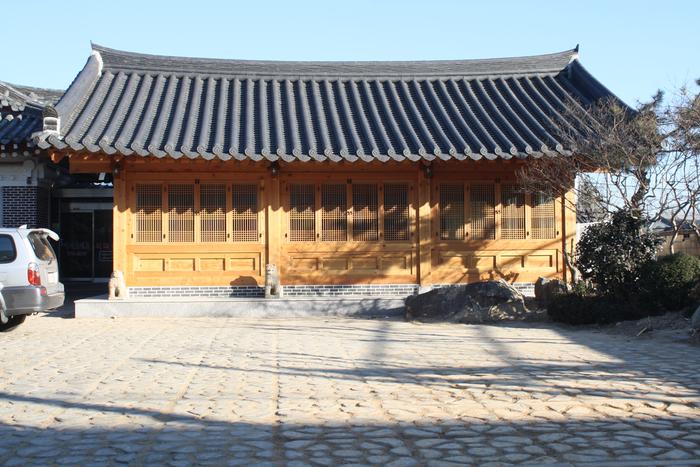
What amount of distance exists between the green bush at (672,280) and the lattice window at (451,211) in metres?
4.05

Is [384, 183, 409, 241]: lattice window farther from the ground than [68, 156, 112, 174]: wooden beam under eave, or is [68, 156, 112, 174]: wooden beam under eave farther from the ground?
[68, 156, 112, 174]: wooden beam under eave

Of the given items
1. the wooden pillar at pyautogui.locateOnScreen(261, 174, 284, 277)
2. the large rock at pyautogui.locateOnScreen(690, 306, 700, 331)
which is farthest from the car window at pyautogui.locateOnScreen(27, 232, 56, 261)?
the large rock at pyautogui.locateOnScreen(690, 306, 700, 331)

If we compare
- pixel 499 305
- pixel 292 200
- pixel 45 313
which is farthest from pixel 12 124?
pixel 499 305

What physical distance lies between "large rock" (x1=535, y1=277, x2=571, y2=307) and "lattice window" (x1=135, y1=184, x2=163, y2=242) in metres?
7.47

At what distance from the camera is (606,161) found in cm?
1137

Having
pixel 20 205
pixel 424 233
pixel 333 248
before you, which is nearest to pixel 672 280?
pixel 424 233

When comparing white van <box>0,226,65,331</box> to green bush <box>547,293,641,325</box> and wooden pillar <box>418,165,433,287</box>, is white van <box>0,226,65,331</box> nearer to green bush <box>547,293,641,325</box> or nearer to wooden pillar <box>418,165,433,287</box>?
wooden pillar <box>418,165,433,287</box>

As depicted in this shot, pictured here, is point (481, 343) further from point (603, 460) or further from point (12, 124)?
point (12, 124)

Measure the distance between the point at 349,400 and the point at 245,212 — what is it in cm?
841

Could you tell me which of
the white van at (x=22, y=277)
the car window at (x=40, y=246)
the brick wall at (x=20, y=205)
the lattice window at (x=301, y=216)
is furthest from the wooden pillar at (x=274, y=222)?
the brick wall at (x=20, y=205)

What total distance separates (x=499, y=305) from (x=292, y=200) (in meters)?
4.67

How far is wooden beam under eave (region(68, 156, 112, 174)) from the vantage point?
1313cm

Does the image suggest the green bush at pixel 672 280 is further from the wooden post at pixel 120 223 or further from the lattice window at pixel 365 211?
the wooden post at pixel 120 223

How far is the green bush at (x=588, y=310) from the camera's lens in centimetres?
1107
